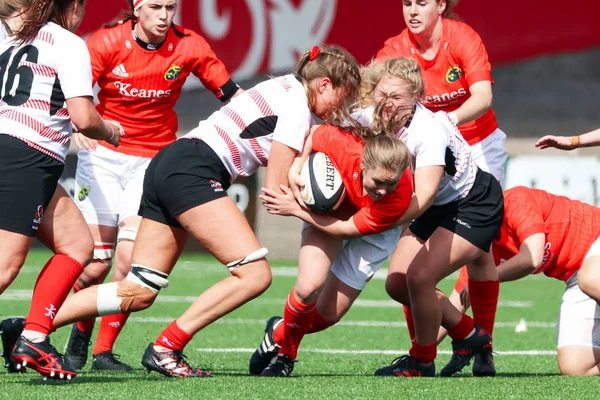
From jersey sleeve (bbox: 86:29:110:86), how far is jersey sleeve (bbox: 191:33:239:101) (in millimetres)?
534

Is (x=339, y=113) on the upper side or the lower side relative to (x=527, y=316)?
upper

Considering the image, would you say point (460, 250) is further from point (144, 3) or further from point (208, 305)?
point (144, 3)

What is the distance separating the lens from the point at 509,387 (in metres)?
4.73

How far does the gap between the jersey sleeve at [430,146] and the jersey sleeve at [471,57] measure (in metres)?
1.15

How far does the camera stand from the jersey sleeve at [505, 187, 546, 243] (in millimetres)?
5578

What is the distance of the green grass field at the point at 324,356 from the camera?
14.7ft

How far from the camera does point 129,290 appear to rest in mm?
A: 4844

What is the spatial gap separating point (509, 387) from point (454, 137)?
123 cm

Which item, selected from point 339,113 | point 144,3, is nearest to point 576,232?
point 339,113

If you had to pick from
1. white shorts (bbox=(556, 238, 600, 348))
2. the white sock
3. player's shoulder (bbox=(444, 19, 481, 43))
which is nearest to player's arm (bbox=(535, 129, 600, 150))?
white shorts (bbox=(556, 238, 600, 348))

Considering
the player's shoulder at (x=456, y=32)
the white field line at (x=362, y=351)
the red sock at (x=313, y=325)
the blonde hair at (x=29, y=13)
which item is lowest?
the white field line at (x=362, y=351)

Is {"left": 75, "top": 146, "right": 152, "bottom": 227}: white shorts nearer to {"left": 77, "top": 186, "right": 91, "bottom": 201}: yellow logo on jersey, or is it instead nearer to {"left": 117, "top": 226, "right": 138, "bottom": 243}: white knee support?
{"left": 77, "top": 186, "right": 91, "bottom": 201}: yellow logo on jersey

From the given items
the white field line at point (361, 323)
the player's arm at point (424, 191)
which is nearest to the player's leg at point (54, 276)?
the player's arm at point (424, 191)

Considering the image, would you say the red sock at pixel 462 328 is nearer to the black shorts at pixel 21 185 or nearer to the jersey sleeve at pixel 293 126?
the jersey sleeve at pixel 293 126
